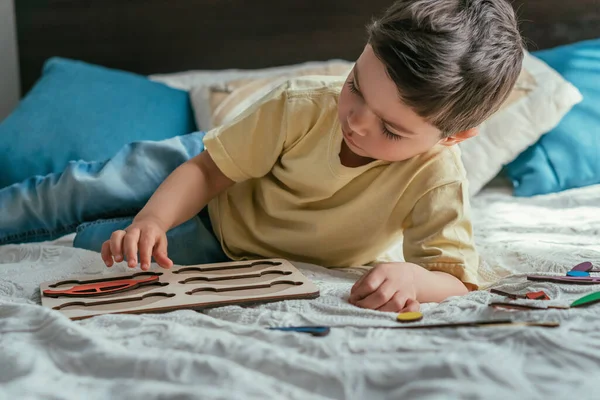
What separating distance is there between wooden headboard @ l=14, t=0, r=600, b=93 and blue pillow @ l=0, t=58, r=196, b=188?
11.5 inches

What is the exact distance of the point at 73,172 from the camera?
123 centimetres

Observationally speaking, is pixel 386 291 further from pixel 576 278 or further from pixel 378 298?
pixel 576 278

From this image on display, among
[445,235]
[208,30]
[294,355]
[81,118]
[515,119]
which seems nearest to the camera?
[294,355]

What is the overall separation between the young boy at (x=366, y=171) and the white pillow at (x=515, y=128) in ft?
1.53

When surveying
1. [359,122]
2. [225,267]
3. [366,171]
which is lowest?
[225,267]

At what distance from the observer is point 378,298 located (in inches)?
36.3

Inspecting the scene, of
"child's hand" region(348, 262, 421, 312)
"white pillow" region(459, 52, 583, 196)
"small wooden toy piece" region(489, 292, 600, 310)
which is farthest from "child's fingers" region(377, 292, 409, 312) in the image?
"white pillow" region(459, 52, 583, 196)

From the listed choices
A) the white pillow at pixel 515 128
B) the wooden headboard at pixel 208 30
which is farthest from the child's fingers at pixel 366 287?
the wooden headboard at pixel 208 30

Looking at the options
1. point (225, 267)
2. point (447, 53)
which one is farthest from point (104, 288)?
point (447, 53)

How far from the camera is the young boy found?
0.94 metres

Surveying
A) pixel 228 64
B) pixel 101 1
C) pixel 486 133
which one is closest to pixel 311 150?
pixel 486 133

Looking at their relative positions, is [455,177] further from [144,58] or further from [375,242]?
[144,58]

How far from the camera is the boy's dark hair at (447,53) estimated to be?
93cm

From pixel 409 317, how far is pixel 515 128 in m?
0.88
